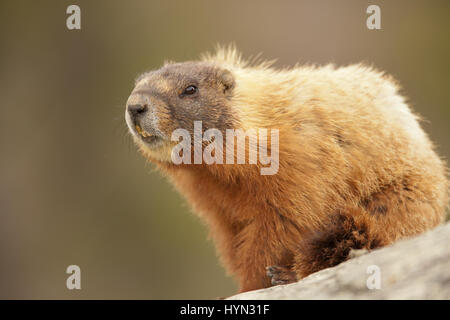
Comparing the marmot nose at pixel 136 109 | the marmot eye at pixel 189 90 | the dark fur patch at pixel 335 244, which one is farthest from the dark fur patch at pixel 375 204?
the marmot nose at pixel 136 109

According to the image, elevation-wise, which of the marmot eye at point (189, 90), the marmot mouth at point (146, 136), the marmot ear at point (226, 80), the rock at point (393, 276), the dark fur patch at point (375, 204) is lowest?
the rock at point (393, 276)

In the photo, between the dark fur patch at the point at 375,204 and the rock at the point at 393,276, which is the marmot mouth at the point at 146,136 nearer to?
the rock at the point at 393,276

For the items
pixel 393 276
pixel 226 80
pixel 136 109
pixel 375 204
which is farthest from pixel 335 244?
pixel 136 109

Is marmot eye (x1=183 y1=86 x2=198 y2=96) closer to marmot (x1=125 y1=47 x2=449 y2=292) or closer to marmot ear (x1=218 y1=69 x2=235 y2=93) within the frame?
marmot (x1=125 y1=47 x2=449 y2=292)

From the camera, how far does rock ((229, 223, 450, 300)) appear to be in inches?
108

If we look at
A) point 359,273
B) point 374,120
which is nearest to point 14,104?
point 374,120

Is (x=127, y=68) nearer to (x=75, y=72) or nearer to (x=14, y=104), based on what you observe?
(x=75, y=72)

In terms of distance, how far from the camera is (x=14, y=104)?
8.35m

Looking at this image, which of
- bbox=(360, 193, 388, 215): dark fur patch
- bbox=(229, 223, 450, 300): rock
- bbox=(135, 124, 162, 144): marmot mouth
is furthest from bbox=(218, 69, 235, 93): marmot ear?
bbox=(229, 223, 450, 300): rock

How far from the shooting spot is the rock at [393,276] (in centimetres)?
275

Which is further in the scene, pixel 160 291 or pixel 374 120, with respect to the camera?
pixel 160 291

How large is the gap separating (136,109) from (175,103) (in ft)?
0.87
